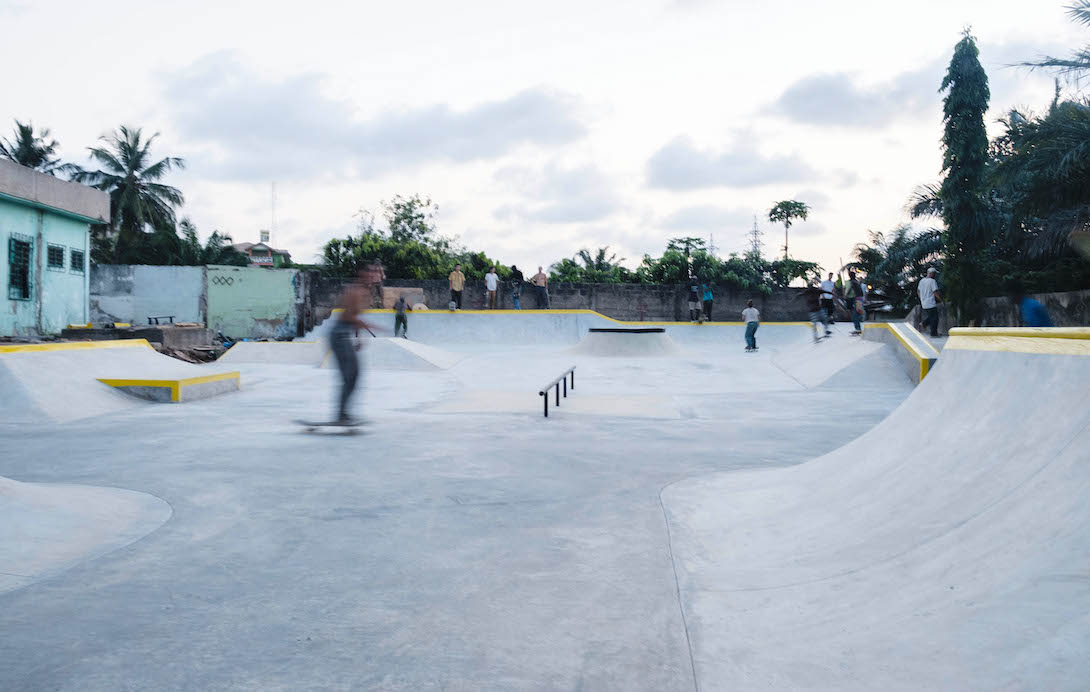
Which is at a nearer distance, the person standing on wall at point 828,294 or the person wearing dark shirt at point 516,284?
the person standing on wall at point 828,294

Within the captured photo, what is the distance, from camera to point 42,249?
1780cm

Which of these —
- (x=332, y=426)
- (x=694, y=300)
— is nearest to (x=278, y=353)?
(x=332, y=426)

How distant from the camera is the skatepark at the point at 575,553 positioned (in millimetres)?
2330

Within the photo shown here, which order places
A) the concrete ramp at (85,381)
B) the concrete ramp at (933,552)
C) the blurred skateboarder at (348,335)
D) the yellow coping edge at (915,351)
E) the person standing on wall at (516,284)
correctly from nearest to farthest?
the concrete ramp at (933,552)
the blurred skateboarder at (348,335)
the concrete ramp at (85,381)
the yellow coping edge at (915,351)
the person standing on wall at (516,284)

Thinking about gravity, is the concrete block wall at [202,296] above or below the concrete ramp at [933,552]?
above

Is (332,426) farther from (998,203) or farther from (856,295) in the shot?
(998,203)

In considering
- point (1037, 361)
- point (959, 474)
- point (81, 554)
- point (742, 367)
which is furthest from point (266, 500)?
point (742, 367)

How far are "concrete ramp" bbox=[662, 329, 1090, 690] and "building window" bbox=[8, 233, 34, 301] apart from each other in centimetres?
1765

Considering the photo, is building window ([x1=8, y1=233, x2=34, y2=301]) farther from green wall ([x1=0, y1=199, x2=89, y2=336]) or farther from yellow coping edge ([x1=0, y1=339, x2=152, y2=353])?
yellow coping edge ([x1=0, y1=339, x2=152, y2=353])

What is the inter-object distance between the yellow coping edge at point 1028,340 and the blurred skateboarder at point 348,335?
520 centimetres

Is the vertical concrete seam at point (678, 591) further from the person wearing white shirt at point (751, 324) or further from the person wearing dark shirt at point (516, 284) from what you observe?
the person wearing dark shirt at point (516, 284)

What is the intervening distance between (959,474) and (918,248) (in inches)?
1152

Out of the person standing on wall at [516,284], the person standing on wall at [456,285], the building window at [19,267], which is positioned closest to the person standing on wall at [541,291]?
the person standing on wall at [516,284]

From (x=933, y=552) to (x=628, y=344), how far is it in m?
15.4
